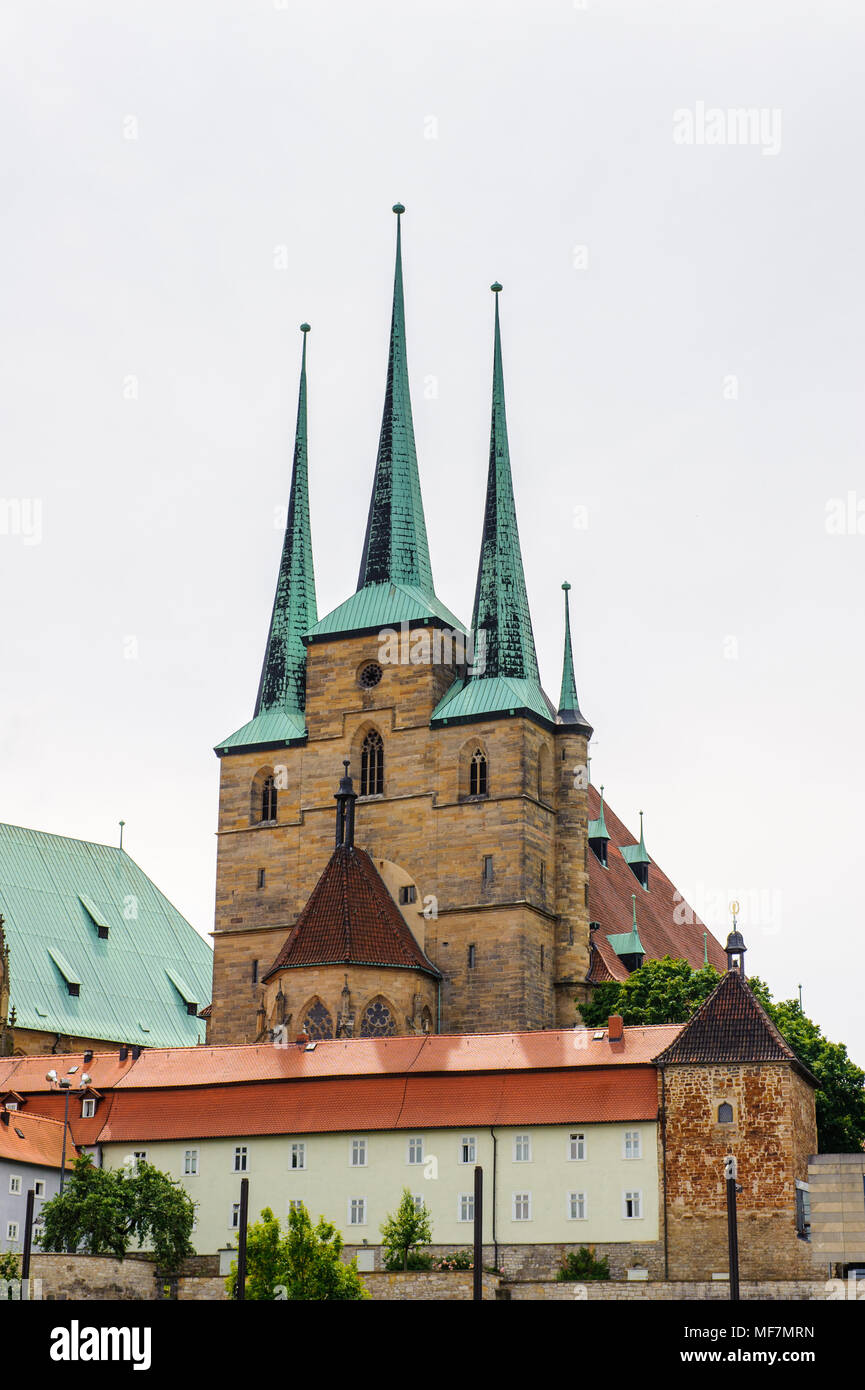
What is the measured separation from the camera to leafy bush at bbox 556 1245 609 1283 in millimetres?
57031

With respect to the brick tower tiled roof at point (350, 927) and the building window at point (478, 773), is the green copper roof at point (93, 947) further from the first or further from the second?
the building window at point (478, 773)

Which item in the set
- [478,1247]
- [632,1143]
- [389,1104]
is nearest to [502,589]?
[389,1104]

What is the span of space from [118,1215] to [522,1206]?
11.7m

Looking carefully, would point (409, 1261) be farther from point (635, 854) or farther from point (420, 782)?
point (635, 854)

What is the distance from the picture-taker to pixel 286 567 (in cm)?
9069

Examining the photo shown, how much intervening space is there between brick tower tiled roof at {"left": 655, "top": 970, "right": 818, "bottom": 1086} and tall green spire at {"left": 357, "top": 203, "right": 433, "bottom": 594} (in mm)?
30117

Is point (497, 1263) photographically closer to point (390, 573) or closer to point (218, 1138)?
point (218, 1138)

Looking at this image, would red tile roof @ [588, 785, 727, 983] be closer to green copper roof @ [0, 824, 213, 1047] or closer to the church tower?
the church tower

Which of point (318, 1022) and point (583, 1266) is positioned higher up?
point (318, 1022)

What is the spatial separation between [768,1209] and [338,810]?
29112 mm

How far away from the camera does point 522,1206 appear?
59594 millimetres

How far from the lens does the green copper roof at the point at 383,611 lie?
84188 mm

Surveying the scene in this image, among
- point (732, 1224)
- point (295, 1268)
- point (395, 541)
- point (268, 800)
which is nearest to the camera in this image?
point (295, 1268)
